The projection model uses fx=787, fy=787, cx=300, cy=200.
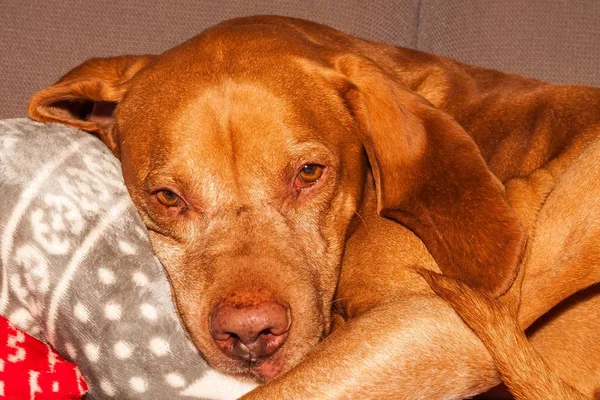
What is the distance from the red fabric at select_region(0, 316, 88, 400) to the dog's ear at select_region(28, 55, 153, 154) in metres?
0.83

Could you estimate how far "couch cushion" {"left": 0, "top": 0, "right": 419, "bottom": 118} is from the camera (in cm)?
397

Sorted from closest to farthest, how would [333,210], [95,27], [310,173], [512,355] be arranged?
[512,355]
[310,173]
[333,210]
[95,27]

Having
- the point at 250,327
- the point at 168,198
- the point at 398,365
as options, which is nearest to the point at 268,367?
the point at 250,327

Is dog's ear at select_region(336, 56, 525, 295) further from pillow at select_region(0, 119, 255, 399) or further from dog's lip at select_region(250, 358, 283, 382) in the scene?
pillow at select_region(0, 119, 255, 399)

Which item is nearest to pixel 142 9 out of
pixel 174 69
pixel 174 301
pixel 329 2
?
pixel 329 2

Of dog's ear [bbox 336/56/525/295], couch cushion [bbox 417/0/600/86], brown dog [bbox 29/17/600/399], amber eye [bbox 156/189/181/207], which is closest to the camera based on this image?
brown dog [bbox 29/17/600/399]

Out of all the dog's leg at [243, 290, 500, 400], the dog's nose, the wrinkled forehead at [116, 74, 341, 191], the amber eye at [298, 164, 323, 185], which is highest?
the wrinkled forehead at [116, 74, 341, 191]

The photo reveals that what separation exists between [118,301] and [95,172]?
48cm

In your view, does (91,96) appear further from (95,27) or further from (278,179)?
(95,27)

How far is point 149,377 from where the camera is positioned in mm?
2232

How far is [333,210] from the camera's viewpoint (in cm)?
265

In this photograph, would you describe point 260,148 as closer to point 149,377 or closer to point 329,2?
point 149,377

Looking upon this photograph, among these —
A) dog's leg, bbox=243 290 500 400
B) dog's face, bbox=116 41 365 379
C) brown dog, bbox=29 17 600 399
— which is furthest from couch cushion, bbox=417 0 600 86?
Result: dog's leg, bbox=243 290 500 400

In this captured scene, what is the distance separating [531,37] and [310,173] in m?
2.11
